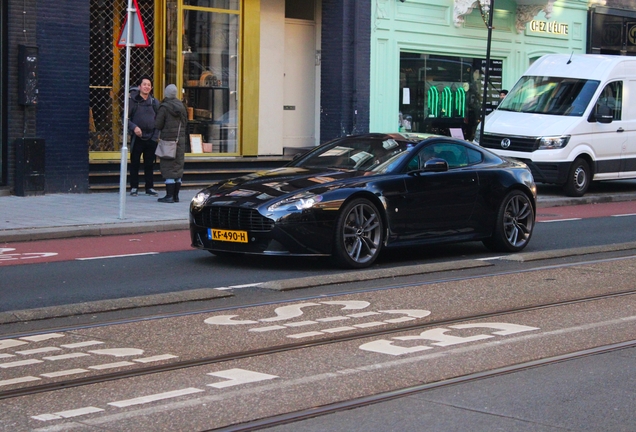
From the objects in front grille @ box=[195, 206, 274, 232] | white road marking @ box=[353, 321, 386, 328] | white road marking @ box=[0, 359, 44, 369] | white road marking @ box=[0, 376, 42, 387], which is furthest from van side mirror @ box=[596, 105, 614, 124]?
white road marking @ box=[0, 376, 42, 387]

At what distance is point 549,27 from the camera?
2761 centimetres

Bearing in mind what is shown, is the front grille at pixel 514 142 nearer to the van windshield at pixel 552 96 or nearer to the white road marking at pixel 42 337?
the van windshield at pixel 552 96

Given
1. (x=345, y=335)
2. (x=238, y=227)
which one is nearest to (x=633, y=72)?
(x=238, y=227)

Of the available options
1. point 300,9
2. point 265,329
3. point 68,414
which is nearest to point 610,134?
point 300,9

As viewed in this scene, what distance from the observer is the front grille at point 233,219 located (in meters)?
10.8

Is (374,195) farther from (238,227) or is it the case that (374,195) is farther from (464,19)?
(464,19)

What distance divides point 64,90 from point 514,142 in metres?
8.69

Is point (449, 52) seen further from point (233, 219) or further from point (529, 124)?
point (233, 219)

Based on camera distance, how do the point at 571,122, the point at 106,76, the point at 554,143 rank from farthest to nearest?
the point at 571,122, the point at 554,143, the point at 106,76

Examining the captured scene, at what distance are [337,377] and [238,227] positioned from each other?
181 inches

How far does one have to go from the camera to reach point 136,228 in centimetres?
1484

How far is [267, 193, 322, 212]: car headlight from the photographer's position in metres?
10.8

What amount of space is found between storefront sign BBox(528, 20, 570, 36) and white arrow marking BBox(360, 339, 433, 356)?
68.6 ft

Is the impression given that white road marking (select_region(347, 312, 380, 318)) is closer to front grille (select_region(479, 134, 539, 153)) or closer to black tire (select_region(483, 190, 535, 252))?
black tire (select_region(483, 190, 535, 252))
